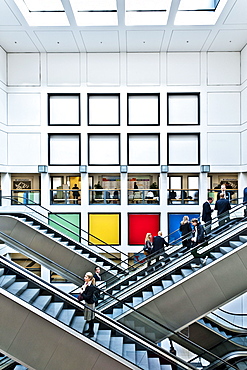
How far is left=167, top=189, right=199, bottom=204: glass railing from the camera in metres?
17.6

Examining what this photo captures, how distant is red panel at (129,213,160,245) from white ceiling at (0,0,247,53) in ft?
30.9

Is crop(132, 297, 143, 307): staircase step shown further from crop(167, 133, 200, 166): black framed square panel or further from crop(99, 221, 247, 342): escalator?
crop(167, 133, 200, 166): black framed square panel

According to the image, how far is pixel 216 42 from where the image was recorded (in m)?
16.5

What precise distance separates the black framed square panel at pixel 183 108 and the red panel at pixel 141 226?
5611 millimetres

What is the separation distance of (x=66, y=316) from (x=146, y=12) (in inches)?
560

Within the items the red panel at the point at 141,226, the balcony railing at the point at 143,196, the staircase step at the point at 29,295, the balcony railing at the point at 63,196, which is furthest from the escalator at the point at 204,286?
the balcony railing at the point at 63,196

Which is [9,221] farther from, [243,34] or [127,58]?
[243,34]

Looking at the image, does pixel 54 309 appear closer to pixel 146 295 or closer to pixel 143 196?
pixel 146 295

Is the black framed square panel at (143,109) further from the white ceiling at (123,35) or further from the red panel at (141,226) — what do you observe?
the red panel at (141,226)

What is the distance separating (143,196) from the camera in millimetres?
17781

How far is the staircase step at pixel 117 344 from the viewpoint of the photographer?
634 centimetres

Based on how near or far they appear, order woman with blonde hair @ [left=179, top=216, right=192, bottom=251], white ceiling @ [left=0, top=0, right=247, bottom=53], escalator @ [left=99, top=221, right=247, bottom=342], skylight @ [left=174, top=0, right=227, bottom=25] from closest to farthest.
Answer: escalator @ [left=99, top=221, right=247, bottom=342]
woman with blonde hair @ [left=179, top=216, right=192, bottom=251]
white ceiling @ [left=0, top=0, right=247, bottom=53]
skylight @ [left=174, top=0, right=227, bottom=25]

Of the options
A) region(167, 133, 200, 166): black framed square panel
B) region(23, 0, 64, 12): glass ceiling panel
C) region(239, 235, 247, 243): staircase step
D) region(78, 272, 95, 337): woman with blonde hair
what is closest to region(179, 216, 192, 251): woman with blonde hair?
region(239, 235, 247, 243): staircase step

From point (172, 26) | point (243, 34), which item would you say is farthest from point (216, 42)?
point (172, 26)
